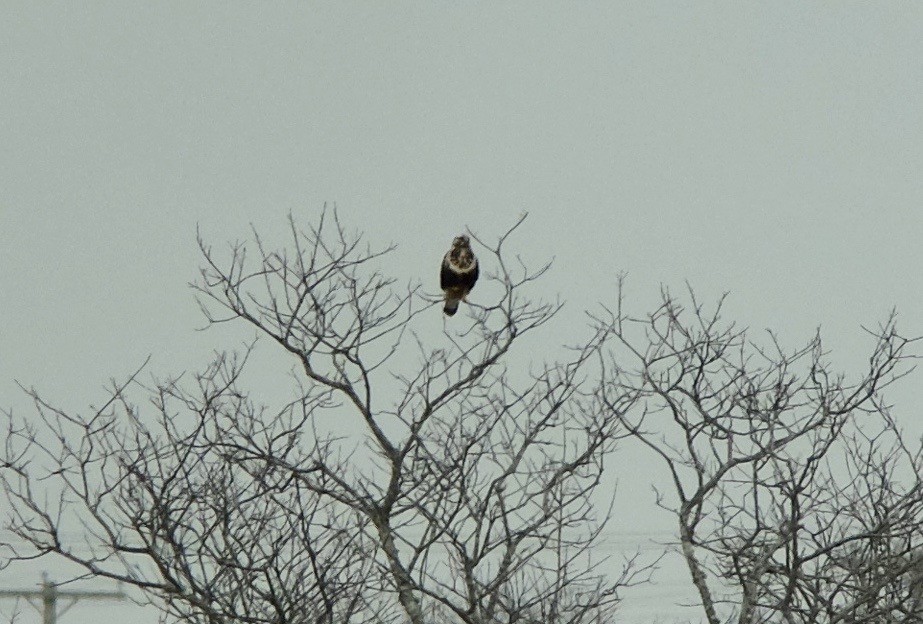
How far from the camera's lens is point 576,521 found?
8.48m

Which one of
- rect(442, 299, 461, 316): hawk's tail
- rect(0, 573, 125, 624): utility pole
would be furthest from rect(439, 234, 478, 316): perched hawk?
rect(0, 573, 125, 624): utility pole

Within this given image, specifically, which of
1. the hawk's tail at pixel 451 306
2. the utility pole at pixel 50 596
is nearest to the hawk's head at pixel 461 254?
the hawk's tail at pixel 451 306

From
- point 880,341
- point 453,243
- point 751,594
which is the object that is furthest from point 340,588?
point 453,243

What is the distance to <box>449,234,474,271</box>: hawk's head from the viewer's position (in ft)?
38.5

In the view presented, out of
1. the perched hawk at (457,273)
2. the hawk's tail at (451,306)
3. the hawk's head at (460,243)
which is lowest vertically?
the hawk's tail at (451,306)

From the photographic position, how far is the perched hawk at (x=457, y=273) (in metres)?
11.2

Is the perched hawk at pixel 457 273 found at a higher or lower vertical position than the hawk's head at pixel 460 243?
lower

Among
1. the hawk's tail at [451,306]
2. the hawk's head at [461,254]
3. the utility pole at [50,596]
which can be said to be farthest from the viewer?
the utility pole at [50,596]

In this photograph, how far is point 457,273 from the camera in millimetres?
11508

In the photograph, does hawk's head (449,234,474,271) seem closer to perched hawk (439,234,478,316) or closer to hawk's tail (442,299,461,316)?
perched hawk (439,234,478,316)

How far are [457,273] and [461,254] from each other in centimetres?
41

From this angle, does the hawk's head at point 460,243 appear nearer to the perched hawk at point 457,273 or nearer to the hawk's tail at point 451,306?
the perched hawk at point 457,273

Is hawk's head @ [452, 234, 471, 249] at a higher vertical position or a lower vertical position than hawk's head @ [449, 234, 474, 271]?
higher

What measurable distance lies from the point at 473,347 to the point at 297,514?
139 cm
